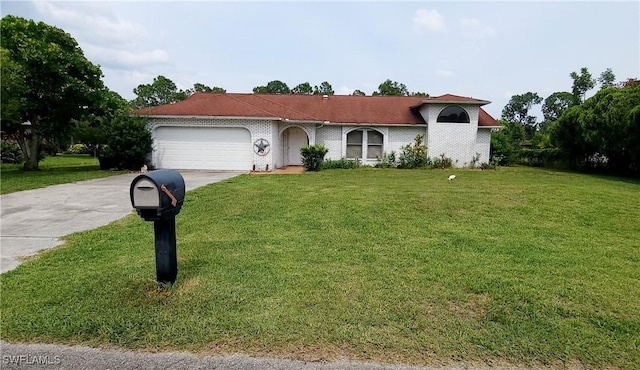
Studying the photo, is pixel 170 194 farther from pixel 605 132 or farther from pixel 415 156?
pixel 605 132

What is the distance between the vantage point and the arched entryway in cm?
1898

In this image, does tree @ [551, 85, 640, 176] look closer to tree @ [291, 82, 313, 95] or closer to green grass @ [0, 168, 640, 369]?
green grass @ [0, 168, 640, 369]

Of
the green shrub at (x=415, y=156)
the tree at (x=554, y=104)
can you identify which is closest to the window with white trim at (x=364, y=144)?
the green shrub at (x=415, y=156)

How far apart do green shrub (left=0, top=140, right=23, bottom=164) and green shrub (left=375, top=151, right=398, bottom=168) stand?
23.6 metres

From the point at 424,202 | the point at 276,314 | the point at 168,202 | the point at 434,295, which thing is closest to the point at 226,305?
the point at 276,314

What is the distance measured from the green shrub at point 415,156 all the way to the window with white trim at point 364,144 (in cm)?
142

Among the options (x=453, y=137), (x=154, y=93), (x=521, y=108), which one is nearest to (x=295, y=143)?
(x=453, y=137)

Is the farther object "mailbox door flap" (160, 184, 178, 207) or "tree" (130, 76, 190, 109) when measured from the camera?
"tree" (130, 76, 190, 109)

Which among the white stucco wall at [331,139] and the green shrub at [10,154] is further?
the green shrub at [10,154]

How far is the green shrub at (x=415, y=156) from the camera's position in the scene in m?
18.2

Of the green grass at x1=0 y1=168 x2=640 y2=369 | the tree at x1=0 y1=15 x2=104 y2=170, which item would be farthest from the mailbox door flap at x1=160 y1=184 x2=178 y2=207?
the tree at x1=0 y1=15 x2=104 y2=170

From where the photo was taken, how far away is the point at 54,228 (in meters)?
6.02

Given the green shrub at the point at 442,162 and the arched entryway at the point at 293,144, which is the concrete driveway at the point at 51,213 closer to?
the arched entryway at the point at 293,144

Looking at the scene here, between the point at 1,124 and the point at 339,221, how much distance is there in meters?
18.0
